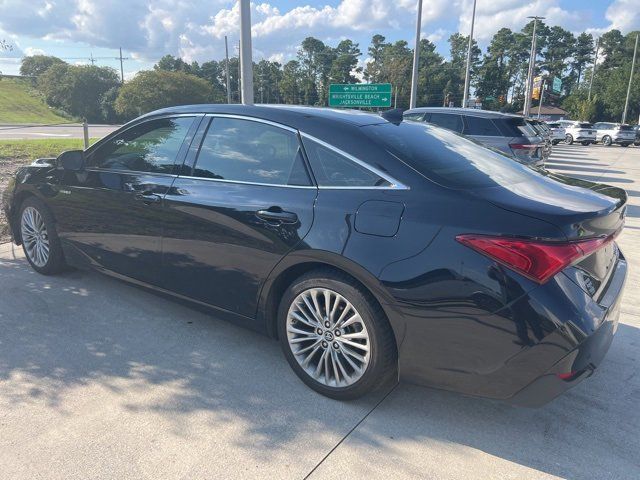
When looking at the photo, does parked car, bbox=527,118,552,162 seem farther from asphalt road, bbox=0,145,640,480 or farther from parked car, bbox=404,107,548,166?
asphalt road, bbox=0,145,640,480

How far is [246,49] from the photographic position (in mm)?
8680

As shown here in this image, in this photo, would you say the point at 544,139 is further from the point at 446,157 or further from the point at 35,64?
the point at 35,64

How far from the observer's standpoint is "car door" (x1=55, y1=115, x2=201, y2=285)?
3.65m

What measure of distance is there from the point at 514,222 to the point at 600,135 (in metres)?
36.7

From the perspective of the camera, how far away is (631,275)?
530 centimetres

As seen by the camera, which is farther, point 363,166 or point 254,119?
point 254,119

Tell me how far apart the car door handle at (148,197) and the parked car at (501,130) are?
8029 mm

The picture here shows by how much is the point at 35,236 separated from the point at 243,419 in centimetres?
318

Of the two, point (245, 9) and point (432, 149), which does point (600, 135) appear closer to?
point (245, 9)

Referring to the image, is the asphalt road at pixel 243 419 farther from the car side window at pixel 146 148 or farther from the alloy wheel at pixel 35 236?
the car side window at pixel 146 148

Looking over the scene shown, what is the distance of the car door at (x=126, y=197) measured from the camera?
365 centimetres

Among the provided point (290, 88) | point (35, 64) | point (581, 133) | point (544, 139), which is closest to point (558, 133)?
point (581, 133)

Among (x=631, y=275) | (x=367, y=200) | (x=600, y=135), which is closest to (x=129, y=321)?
(x=367, y=200)

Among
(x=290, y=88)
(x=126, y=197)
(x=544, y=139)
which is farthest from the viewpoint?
(x=290, y=88)
